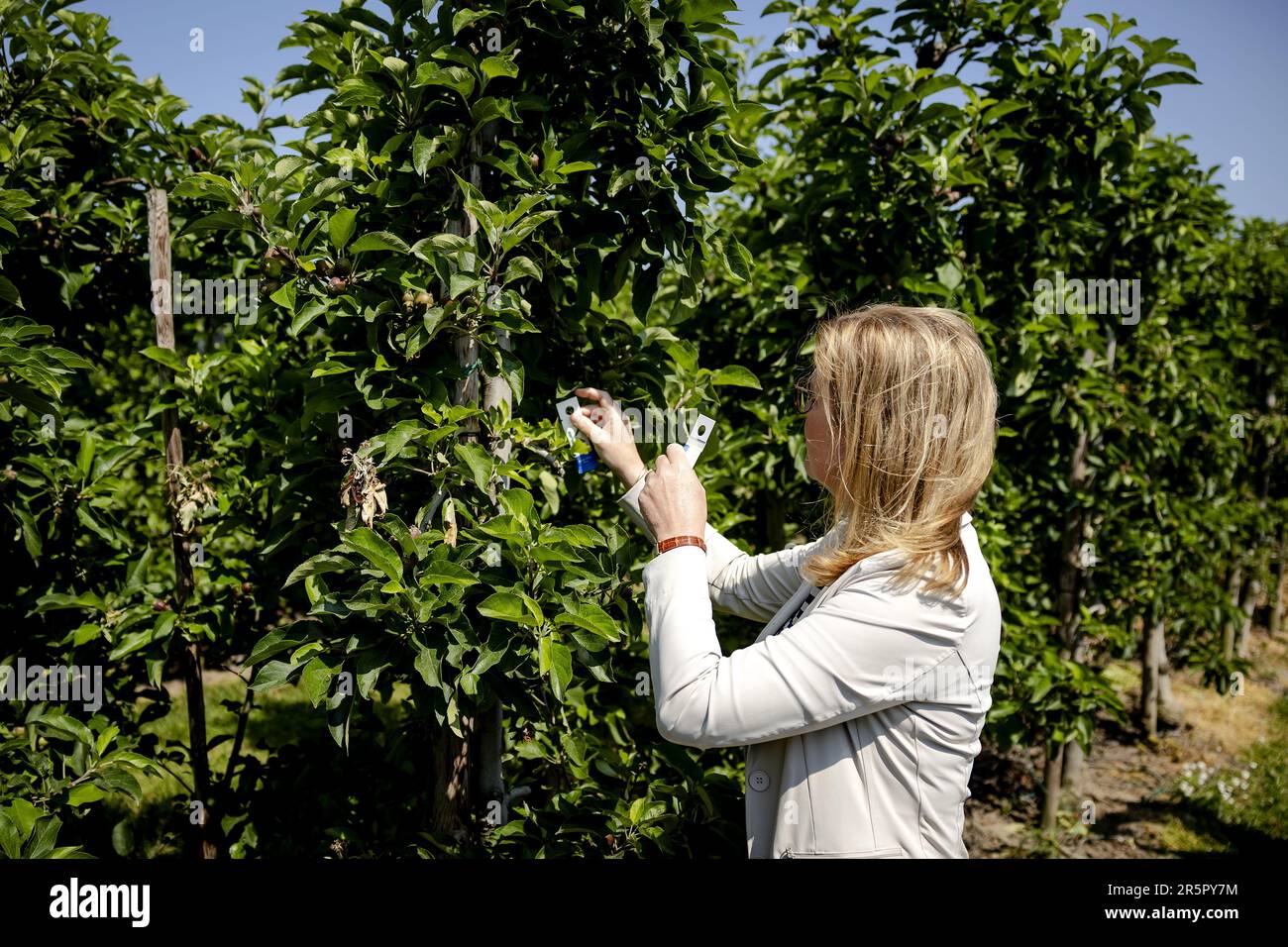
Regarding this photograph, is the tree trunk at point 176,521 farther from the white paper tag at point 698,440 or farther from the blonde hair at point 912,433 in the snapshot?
the blonde hair at point 912,433

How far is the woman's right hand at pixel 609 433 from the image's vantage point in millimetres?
1928

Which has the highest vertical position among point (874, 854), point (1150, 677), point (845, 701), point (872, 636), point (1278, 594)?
point (872, 636)

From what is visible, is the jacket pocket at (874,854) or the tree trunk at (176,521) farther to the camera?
the tree trunk at (176,521)

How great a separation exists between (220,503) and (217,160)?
1.15 metres

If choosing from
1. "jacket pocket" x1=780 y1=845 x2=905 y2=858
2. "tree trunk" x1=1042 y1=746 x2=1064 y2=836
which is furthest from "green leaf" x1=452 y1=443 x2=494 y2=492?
"tree trunk" x1=1042 y1=746 x2=1064 y2=836

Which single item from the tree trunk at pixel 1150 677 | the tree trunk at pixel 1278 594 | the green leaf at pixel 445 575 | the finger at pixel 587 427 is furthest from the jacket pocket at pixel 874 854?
the tree trunk at pixel 1278 594

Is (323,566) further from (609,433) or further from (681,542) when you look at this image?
(681,542)

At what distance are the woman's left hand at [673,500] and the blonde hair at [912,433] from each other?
0.85 ft

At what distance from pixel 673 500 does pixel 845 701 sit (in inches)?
18.3

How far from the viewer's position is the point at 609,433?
80.0 inches

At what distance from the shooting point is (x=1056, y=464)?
13.8 ft

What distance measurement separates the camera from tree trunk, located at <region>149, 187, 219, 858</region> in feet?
8.39

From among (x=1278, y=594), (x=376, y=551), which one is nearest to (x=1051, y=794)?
(x=376, y=551)

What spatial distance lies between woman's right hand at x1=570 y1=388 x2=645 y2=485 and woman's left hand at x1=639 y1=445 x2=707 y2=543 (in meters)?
0.19
